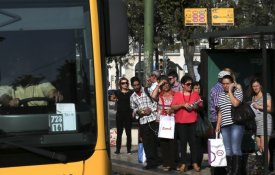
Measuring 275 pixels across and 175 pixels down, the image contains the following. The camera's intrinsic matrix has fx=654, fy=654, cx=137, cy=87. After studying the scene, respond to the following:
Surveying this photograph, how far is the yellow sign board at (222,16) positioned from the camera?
55.3 feet

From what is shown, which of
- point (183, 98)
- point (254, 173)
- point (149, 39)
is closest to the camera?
point (254, 173)

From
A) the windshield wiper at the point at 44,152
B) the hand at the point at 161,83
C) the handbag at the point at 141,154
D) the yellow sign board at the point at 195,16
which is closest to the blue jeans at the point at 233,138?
the hand at the point at 161,83

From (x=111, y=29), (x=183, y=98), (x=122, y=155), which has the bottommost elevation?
(x=122, y=155)

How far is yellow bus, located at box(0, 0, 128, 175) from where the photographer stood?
205 inches

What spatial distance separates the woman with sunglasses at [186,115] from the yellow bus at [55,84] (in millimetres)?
5889

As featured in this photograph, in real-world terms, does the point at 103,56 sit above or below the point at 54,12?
below

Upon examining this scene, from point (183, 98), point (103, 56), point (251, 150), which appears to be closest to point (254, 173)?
point (251, 150)

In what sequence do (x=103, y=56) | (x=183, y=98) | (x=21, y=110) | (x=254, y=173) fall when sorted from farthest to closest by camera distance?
(x=183, y=98) → (x=254, y=173) → (x=103, y=56) → (x=21, y=110)

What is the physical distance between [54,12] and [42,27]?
16 centimetres

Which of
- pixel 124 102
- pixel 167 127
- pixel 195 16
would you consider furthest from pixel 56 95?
pixel 195 16

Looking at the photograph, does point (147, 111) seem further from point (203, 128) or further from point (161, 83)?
point (203, 128)

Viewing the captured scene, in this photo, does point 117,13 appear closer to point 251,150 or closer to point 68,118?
Answer: point 68,118

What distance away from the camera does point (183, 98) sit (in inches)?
451

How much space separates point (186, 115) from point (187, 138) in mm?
466
